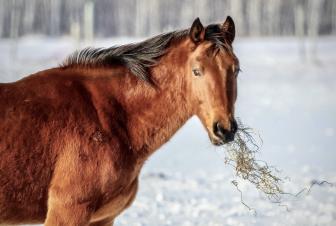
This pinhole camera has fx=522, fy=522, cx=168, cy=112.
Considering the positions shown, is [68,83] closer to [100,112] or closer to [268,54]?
[100,112]

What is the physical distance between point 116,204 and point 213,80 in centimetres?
80

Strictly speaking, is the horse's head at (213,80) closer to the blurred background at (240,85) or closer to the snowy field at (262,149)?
the snowy field at (262,149)

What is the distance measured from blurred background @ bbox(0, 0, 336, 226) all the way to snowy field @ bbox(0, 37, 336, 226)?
0.02 metres

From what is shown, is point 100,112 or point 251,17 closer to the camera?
point 100,112

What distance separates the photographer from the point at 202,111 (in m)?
2.68

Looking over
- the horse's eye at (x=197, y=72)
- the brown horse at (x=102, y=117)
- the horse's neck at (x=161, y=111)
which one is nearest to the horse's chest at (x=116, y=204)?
the brown horse at (x=102, y=117)

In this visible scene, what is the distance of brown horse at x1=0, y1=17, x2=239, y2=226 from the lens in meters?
2.53

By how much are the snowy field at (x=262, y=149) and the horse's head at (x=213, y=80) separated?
367 millimetres

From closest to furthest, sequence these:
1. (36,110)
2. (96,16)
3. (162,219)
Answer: (36,110) < (162,219) < (96,16)

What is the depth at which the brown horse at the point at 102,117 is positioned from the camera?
2.53 metres

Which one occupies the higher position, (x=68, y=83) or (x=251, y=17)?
(x=68, y=83)

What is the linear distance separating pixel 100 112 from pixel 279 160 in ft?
18.2

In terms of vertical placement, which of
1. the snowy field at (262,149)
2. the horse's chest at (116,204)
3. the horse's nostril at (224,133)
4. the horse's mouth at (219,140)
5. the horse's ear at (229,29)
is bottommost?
the snowy field at (262,149)

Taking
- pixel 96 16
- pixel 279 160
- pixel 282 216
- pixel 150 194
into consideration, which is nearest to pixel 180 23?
pixel 96 16
